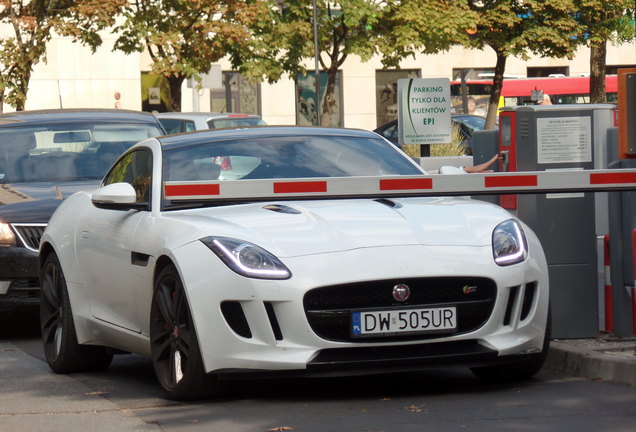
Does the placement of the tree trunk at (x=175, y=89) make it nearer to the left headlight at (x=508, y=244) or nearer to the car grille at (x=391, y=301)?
the left headlight at (x=508, y=244)

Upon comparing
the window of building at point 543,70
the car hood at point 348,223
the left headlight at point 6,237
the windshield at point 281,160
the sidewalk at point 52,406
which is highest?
the window of building at point 543,70

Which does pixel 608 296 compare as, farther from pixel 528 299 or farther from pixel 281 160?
pixel 281 160

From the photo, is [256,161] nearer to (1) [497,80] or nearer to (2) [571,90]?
(1) [497,80]

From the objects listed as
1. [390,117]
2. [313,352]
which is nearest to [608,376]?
[313,352]

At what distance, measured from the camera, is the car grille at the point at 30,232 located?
1009 centimetres

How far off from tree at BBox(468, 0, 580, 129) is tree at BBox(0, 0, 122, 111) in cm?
1140

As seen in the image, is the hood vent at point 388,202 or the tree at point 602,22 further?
the tree at point 602,22

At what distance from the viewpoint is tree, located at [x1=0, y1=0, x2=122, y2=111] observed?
29.2 metres

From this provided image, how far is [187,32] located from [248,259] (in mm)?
24664

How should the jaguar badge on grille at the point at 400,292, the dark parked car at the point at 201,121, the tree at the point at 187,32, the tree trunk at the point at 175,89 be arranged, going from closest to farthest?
the jaguar badge on grille at the point at 400,292 → the dark parked car at the point at 201,121 → the tree at the point at 187,32 → the tree trunk at the point at 175,89

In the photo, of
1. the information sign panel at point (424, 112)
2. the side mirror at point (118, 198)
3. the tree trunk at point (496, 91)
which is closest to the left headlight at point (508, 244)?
the side mirror at point (118, 198)

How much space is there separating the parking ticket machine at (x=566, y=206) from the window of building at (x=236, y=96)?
152ft

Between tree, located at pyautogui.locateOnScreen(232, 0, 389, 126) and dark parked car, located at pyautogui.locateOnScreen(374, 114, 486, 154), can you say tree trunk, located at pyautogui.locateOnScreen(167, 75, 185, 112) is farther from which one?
dark parked car, located at pyautogui.locateOnScreen(374, 114, 486, 154)

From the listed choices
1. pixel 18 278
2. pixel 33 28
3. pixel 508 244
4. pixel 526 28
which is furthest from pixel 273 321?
pixel 526 28
